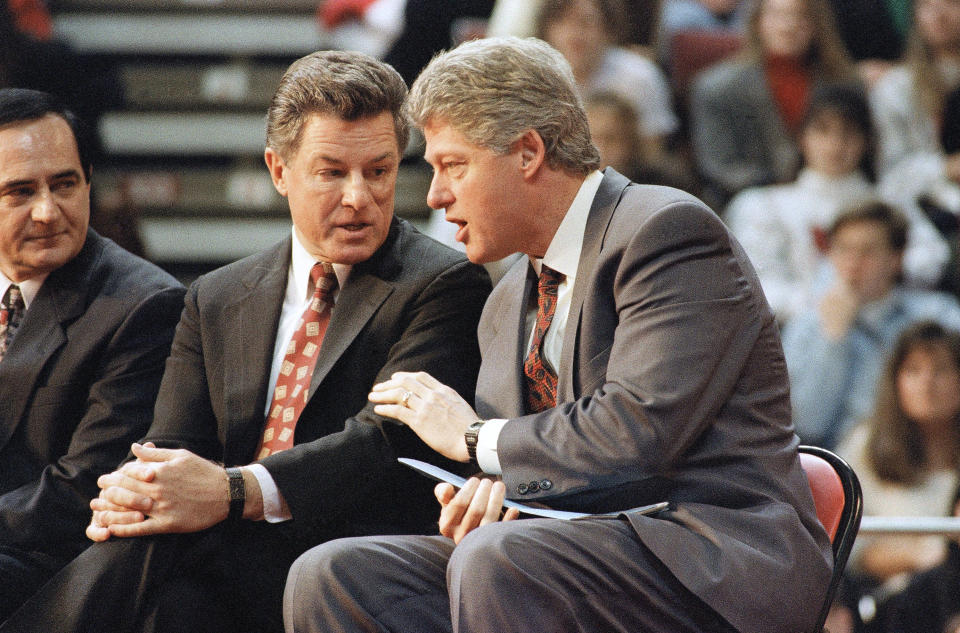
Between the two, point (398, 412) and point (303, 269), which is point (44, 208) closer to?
point (303, 269)

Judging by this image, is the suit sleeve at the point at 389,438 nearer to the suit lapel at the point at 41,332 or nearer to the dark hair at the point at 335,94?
the dark hair at the point at 335,94

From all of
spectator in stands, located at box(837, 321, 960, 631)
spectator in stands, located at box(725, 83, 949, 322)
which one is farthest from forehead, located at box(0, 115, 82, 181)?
spectator in stands, located at box(725, 83, 949, 322)

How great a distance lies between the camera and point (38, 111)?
309 cm

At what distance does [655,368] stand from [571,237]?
1.42 ft

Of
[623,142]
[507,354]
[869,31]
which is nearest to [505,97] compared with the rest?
[507,354]

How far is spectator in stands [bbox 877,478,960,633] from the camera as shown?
3.50 m

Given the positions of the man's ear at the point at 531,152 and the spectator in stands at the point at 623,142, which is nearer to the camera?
the man's ear at the point at 531,152

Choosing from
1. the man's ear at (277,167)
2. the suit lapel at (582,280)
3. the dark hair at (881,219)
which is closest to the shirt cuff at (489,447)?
the suit lapel at (582,280)

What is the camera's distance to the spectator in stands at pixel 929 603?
11.5 feet

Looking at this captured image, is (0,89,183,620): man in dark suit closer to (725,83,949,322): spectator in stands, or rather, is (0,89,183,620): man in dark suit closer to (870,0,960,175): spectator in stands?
(725,83,949,322): spectator in stands

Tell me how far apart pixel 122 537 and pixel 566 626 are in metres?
0.97

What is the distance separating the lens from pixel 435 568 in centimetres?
256

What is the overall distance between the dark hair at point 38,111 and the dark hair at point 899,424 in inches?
113

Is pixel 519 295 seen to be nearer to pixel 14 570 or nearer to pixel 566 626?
pixel 566 626
